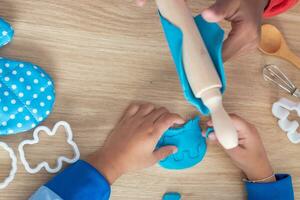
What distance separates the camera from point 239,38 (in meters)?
0.66

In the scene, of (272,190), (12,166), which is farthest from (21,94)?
(272,190)

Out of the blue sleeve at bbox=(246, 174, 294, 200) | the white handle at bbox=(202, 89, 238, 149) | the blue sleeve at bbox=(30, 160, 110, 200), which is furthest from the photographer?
the blue sleeve at bbox=(246, 174, 294, 200)

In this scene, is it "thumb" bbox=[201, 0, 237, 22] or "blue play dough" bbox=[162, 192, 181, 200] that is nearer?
"thumb" bbox=[201, 0, 237, 22]

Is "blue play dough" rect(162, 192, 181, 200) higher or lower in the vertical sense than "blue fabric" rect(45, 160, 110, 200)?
lower

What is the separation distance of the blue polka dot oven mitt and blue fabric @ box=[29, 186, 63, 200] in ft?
0.31

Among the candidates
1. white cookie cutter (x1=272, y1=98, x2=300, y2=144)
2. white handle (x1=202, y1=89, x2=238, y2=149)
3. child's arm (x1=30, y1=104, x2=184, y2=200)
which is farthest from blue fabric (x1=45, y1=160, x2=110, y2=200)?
white cookie cutter (x1=272, y1=98, x2=300, y2=144)

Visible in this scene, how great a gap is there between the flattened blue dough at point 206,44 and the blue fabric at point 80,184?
20 cm

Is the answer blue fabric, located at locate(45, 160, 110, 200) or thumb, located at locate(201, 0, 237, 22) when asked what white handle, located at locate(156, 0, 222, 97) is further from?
blue fabric, located at locate(45, 160, 110, 200)

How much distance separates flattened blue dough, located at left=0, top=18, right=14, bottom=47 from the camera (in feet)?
2.05

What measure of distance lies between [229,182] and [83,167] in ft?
0.83

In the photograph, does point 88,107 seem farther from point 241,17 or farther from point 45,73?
point 241,17

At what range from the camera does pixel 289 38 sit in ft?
→ 2.59

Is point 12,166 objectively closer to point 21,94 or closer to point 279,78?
point 21,94

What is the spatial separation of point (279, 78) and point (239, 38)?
0.15 meters
